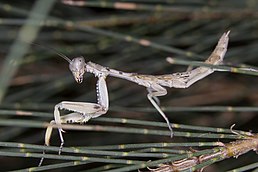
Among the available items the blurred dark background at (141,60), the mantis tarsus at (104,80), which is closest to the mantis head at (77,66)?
the mantis tarsus at (104,80)

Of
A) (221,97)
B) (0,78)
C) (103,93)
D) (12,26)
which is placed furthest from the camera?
(12,26)

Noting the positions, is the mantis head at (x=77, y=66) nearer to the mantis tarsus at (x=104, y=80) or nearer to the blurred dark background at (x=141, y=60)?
the mantis tarsus at (x=104, y=80)

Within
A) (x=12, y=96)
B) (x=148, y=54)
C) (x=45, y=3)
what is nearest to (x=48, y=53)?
(x=12, y=96)

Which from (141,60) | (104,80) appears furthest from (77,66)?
(141,60)

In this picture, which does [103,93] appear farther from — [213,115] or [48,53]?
[213,115]

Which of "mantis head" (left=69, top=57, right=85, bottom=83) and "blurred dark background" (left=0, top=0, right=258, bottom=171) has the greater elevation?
"blurred dark background" (left=0, top=0, right=258, bottom=171)

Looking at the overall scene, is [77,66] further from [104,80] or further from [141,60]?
[141,60]

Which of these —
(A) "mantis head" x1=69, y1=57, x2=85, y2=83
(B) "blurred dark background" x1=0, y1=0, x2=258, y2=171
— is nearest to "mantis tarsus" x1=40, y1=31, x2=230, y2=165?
(A) "mantis head" x1=69, y1=57, x2=85, y2=83

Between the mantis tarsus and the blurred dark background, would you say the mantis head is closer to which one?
the mantis tarsus
